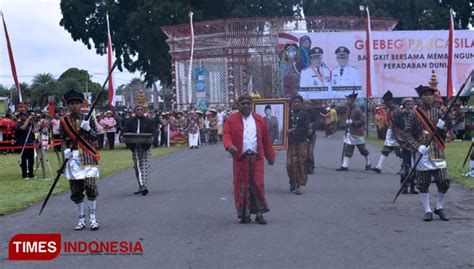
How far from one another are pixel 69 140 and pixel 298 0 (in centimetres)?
4588

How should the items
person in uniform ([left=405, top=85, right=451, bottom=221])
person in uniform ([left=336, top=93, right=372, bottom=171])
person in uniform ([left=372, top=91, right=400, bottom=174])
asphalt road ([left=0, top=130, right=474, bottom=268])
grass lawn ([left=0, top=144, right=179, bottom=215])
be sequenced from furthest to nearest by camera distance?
person in uniform ([left=336, top=93, right=372, bottom=171])
person in uniform ([left=372, top=91, right=400, bottom=174])
grass lawn ([left=0, top=144, right=179, bottom=215])
person in uniform ([left=405, top=85, right=451, bottom=221])
asphalt road ([left=0, top=130, right=474, bottom=268])

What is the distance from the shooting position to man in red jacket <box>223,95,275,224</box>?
1070cm

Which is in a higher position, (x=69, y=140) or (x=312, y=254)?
(x=69, y=140)

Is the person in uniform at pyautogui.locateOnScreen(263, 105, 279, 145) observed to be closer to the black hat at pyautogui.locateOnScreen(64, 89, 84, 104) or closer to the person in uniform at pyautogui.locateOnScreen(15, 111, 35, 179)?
the black hat at pyautogui.locateOnScreen(64, 89, 84, 104)

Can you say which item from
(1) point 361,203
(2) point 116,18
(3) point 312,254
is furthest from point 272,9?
(3) point 312,254

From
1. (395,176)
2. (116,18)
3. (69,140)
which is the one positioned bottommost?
(395,176)

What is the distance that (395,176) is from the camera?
17.4 meters

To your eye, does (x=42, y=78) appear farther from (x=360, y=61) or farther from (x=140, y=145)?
(x=140, y=145)

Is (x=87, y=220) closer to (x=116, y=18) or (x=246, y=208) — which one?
(x=246, y=208)

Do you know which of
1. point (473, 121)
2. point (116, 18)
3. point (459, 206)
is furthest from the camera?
point (116, 18)

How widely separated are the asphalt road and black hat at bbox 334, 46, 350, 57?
2309cm

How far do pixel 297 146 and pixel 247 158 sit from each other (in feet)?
13.3

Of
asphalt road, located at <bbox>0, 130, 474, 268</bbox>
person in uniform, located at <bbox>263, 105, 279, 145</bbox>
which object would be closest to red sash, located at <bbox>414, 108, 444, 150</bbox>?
asphalt road, located at <bbox>0, 130, 474, 268</bbox>

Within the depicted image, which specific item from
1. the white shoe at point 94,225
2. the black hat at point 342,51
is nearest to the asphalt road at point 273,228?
the white shoe at point 94,225
